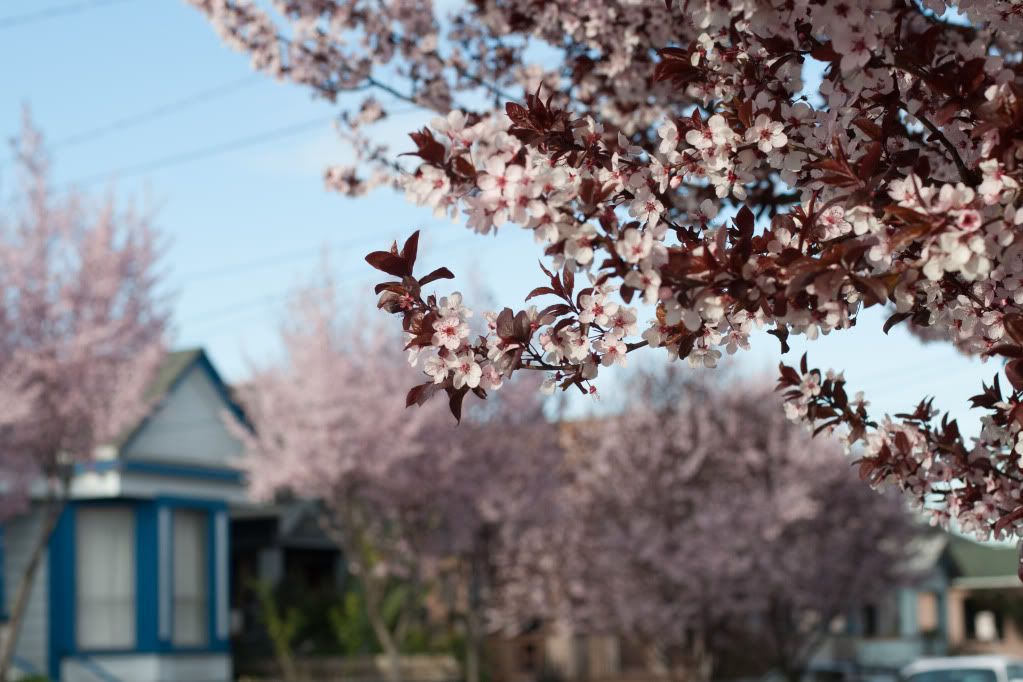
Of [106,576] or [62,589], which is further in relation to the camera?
[106,576]

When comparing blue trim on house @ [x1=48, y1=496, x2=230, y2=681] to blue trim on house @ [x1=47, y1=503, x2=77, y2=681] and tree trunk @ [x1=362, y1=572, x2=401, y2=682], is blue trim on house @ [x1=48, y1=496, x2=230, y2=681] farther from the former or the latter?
tree trunk @ [x1=362, y1=572, x2=401, y2=682]

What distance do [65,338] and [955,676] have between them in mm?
11713

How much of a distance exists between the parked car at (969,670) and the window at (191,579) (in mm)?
13406

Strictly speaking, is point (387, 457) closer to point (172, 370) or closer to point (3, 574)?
point (172, 370)

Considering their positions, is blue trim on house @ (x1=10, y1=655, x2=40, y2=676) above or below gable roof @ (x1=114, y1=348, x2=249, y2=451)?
below

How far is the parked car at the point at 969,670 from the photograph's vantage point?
15.0m

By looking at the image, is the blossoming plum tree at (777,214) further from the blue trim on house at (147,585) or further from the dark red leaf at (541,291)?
the blue trim on house at (147,585)

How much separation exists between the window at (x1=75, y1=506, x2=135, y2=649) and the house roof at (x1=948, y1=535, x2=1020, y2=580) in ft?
118

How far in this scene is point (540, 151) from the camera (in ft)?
12.3

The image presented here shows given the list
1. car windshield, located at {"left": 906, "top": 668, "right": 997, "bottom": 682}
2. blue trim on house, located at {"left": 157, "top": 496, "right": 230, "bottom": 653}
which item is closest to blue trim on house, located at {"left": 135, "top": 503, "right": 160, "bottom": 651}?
blue trim on house, located at {"left": 157, "top": 496, "right": 230, "bottom": 653}

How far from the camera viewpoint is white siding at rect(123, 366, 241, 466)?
2400 centimetres

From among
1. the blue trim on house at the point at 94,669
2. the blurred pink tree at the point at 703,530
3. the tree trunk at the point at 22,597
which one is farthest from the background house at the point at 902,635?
the tree trunk at the point at 22,597

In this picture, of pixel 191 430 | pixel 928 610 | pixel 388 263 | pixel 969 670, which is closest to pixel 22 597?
pixel 191 430

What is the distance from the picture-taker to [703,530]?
80.9 ft
